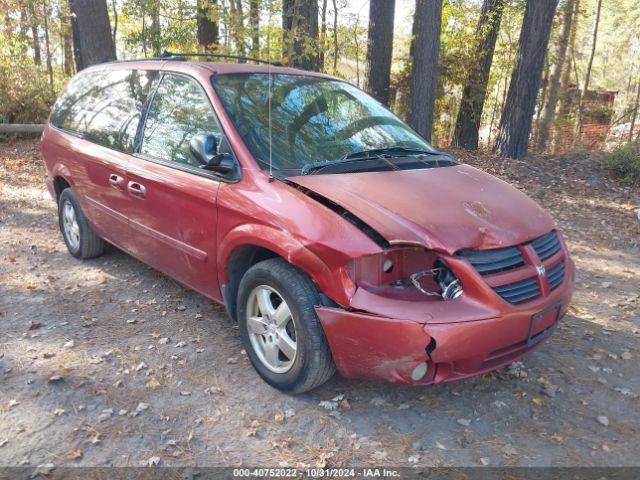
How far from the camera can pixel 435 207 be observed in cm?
303

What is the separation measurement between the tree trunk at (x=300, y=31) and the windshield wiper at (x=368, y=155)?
6.06 metres

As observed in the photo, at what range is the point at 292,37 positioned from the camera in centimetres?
936

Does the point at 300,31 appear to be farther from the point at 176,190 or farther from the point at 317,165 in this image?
the point at 317,165

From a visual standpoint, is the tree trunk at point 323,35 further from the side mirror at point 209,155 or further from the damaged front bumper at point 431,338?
the damaged front bumper at point 431,338

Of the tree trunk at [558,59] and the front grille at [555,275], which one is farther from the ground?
the tree trunk at [558,59]

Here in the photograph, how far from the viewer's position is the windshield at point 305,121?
11.5ft

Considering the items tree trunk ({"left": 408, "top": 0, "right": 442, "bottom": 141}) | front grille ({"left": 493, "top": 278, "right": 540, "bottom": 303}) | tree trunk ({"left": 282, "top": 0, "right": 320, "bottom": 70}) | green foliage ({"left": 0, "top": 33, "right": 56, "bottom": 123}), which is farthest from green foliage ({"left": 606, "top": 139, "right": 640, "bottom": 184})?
green foliage ({"left": 0, "top": 33, "right": 56, "bottom": 123})

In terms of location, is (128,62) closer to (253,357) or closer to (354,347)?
(253,357)

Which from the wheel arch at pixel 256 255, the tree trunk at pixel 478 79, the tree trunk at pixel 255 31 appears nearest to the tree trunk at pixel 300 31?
the tree trunk at pixel 255 31

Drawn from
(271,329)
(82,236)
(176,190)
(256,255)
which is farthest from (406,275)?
(82,236)

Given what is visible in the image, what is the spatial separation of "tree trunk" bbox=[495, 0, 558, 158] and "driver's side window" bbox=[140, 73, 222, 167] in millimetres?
7492

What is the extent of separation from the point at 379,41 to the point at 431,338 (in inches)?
389

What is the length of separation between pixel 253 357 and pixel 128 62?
3.11m

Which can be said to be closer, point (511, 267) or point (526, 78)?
point (511, 267)
